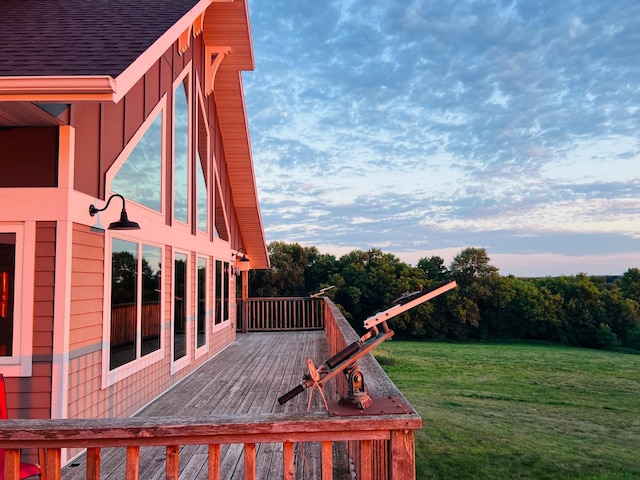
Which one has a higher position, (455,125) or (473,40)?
(473,40)

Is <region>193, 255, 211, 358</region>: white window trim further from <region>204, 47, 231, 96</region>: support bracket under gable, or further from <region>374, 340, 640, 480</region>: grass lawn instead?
<region>374, 340, 640, 480</region>: grass lawn

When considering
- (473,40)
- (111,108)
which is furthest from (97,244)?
(473,40)

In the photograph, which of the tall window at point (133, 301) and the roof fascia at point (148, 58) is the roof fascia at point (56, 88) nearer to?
the roof fascia at point (148, 58)

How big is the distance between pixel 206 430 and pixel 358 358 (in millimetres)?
665

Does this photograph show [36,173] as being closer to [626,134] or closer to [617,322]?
[626,134]

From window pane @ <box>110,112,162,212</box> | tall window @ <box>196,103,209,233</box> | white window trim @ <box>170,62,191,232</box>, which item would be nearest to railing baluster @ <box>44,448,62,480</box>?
window pane @ <box>110,112,162,212</box>

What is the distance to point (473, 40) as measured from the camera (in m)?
22.0

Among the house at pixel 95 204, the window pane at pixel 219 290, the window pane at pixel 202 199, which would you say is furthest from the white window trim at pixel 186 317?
the window pane at pixel 219 290

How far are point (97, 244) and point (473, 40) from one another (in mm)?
22764

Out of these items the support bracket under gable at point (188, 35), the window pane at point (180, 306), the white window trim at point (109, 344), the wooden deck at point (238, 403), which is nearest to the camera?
the wooden deck at point (238, 403)

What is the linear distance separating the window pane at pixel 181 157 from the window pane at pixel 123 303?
1703 mm

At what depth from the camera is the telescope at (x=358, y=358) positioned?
1790mm

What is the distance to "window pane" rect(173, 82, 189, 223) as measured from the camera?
21.0 ft

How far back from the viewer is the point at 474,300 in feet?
105
